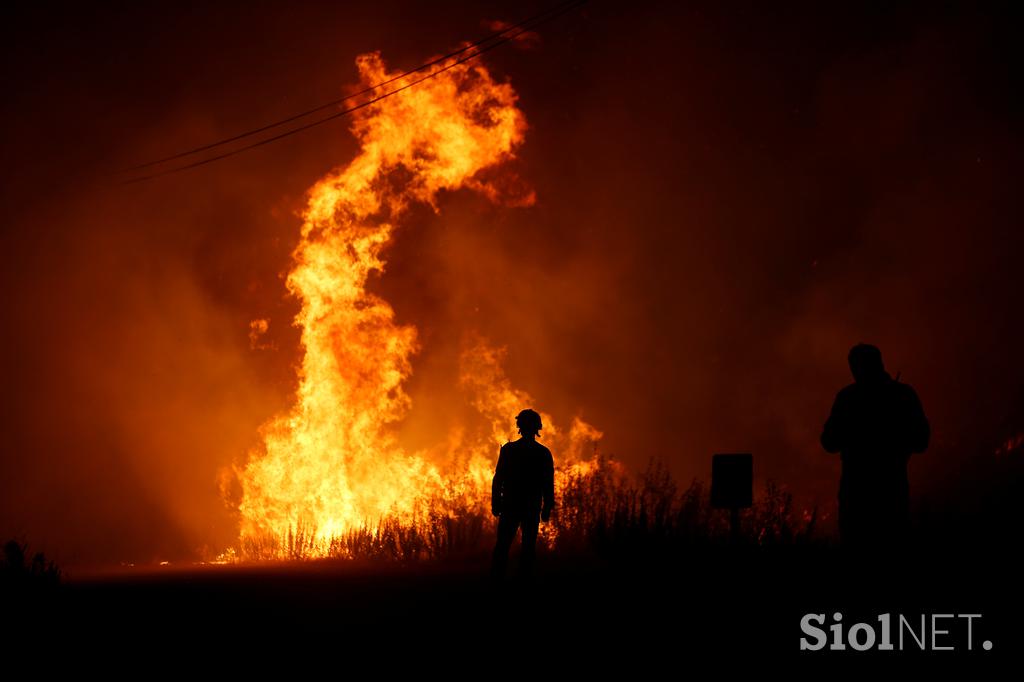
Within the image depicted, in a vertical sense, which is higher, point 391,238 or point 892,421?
point 391,238

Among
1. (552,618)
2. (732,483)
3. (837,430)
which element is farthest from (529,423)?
(837,430)

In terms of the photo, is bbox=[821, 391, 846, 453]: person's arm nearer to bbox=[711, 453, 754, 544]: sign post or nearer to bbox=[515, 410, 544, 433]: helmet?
bbox=[711, 453, 754, 544]: sign post

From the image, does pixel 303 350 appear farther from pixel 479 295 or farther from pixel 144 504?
pixel 144 504

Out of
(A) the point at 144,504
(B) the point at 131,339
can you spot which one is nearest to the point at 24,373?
(B) the point at 131,339

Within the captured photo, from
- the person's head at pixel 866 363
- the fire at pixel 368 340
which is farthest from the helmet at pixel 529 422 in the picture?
the fire at pixel 368 340

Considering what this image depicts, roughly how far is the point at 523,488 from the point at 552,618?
1.85 meters

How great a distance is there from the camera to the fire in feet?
67.1

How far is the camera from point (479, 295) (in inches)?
1096

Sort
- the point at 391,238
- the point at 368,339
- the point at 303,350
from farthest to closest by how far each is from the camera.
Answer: the point at 303,350, the point at 391,238, the point at 368,339

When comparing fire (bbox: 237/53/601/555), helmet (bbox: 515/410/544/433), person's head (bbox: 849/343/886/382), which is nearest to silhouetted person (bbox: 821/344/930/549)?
person's head (bbox: 849/343/886/382)

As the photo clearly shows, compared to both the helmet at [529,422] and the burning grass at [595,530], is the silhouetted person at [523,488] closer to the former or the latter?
the helmet at [529,422]

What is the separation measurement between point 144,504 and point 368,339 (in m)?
13.2

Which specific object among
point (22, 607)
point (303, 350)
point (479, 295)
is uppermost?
point (479, 295)

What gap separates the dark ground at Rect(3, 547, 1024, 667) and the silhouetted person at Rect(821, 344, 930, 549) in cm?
25
